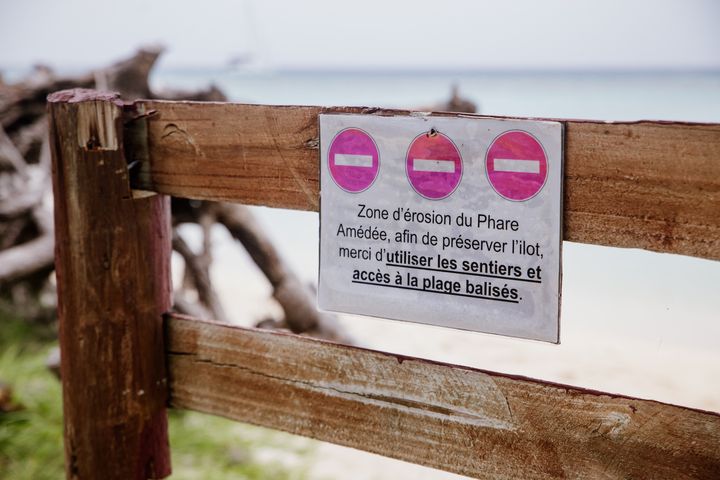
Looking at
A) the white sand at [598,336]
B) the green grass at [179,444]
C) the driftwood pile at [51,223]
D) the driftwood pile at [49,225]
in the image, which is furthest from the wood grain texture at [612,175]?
the driftwood pile at [49,225]

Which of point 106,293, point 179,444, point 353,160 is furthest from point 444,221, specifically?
point 179,444

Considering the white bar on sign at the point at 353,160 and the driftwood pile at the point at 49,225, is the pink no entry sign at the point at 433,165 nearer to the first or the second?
the white bar on sign at the point at 353,160

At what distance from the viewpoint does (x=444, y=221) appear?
4.42 feet

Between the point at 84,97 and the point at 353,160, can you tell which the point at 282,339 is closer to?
the point at 353,160

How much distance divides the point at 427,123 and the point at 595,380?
531 centimetres

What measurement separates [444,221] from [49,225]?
160 inches

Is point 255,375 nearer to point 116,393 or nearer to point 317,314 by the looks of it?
point 116,393

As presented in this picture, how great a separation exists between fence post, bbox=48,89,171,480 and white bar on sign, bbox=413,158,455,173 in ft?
2.44

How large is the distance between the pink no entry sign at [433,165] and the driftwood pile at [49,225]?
286cm

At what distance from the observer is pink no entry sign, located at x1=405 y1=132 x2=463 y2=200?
1.33 m

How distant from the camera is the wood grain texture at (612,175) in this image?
1143mm

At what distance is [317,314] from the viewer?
4.37 meters

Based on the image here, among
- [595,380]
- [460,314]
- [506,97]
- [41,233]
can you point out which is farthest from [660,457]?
[506,97]

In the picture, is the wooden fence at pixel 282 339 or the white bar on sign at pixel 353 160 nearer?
the wooden fence at pixel 282 339
